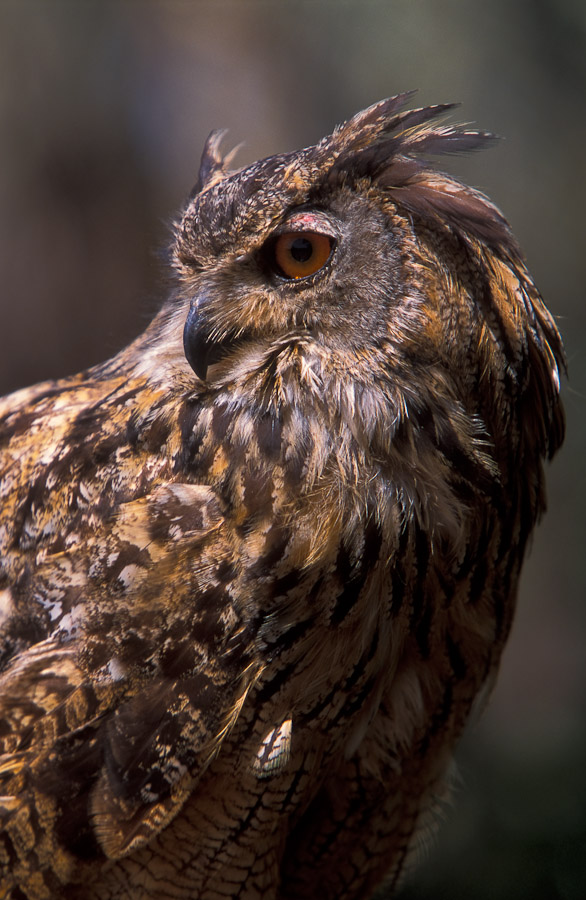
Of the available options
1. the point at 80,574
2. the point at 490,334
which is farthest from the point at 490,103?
the point at 80,574

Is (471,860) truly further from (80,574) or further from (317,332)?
(317,332)

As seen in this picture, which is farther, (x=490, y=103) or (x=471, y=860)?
(x=471, y=860)

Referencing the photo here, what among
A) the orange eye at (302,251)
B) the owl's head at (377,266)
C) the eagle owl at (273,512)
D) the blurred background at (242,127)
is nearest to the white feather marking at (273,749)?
the eagle owl at (273,512)

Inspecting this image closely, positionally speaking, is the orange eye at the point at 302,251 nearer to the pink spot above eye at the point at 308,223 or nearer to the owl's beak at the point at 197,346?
the pink spot above eye at the point at 308,223

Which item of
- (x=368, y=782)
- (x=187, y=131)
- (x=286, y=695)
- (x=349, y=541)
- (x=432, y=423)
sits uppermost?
(x=187, y=131)

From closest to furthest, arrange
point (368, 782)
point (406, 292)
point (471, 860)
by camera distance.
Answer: point (406, 292), point (368, 782), point (471, 860)

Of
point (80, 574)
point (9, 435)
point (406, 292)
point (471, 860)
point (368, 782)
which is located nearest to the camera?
point (406, 292)

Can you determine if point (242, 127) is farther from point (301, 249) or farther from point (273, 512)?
point (273, 512)

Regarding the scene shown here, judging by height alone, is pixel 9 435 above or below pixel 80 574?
above
